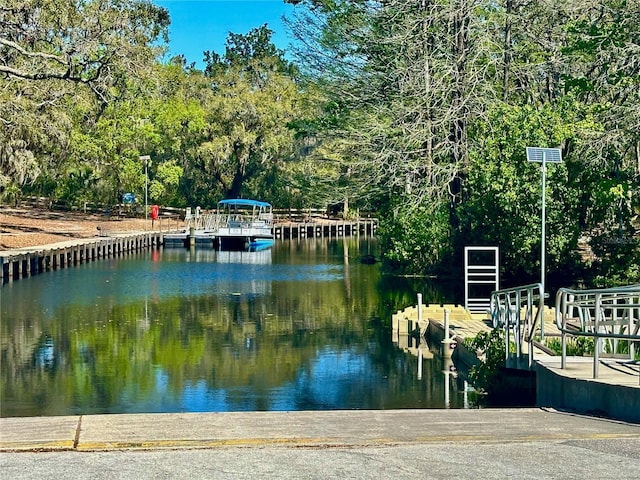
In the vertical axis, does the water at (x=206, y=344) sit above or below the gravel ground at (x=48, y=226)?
below

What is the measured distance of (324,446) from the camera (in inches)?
368

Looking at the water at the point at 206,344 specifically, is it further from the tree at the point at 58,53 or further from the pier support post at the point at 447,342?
the tree at the point at 58,53

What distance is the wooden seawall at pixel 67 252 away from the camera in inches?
1609

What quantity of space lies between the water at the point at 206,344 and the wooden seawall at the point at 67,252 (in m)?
0.97

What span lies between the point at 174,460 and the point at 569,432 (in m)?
3.85

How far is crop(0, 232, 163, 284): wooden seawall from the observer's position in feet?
134

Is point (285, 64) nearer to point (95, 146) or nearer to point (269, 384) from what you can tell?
point (95, 146)

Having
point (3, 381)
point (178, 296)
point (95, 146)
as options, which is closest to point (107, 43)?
point (178, 296)

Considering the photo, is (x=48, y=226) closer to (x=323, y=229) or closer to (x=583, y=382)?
(x=323, y=229)

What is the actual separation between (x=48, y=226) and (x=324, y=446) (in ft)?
194

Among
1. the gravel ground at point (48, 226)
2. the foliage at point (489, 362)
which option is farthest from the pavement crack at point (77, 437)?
the gravel ground at point (48, 226)

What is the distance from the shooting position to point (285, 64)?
108938mm

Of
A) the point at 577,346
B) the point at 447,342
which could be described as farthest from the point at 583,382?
the point at 447,342

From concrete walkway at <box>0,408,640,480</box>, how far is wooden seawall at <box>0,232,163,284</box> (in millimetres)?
29193
